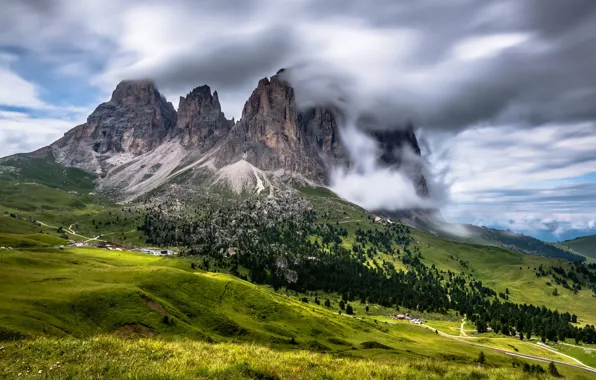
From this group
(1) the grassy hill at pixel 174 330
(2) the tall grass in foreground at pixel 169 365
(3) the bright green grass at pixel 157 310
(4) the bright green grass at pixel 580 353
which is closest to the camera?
(2) the tall grass in foreground at pixel 169 365

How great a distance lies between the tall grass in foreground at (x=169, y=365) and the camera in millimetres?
13315

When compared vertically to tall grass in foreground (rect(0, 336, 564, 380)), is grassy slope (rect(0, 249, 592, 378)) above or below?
below

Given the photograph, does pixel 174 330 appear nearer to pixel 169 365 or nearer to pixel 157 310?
pixel 157 310

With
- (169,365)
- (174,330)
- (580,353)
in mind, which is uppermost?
(169,365)

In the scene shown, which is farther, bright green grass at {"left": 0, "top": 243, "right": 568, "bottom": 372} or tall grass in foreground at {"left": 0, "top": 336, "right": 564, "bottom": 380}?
bright green grass at {"left": 0, "top": 243, "right": 568, "bottom": 372}

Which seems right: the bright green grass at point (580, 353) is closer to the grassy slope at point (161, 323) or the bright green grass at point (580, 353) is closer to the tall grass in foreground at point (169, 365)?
the grassy slope at point (161, 323)

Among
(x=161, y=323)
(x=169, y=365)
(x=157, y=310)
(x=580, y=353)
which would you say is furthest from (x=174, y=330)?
(x=580, y=353)

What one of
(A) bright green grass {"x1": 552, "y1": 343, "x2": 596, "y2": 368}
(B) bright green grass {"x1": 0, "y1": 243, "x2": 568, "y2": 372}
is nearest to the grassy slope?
(B) bright green grass {"x1": 0, "y1": 243, "x2": 568, "y2": 372}

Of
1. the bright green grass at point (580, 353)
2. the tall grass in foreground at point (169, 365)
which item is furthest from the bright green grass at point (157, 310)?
the bright green grass at point (580, 353)

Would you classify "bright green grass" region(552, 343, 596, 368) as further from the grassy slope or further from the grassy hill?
the grassy slope

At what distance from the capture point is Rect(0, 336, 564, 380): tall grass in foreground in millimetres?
13315

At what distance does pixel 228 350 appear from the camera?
63.1 ft

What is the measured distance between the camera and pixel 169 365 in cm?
1438

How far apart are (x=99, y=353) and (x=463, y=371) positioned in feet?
56.5
